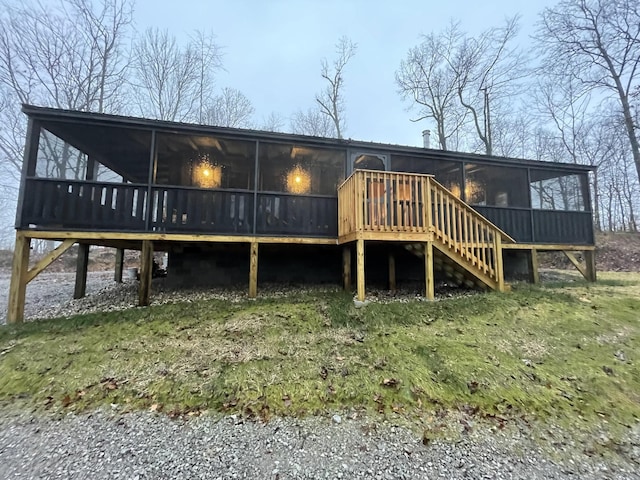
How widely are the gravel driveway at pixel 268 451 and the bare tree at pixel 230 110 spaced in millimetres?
21145

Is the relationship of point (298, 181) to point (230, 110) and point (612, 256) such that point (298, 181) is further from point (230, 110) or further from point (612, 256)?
point (230, 110)

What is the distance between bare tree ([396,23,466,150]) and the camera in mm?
20297

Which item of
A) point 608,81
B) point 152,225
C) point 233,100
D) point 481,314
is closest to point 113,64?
point 233,100

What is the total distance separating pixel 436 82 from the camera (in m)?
20.7

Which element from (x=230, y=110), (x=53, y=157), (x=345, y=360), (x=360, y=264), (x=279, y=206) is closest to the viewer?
(x=345, y=360)

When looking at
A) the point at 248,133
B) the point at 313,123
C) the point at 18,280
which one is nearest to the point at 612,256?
the point at 248,133

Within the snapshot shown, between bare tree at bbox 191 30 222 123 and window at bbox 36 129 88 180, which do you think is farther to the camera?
bare tree at bbox 191 30 222 123

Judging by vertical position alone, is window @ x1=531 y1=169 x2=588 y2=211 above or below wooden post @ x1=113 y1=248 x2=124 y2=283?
above

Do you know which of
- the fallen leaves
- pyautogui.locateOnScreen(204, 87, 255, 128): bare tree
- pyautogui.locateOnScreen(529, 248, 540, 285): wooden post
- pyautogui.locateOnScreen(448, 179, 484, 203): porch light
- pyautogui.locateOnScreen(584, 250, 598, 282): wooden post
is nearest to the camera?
the fallen leaves

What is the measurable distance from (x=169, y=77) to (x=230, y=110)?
13.8ft

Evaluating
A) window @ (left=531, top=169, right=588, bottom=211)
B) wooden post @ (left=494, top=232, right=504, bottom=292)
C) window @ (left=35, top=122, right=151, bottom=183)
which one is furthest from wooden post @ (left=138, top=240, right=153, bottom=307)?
window @ (left=531, top=169, right=588, bottom=211)

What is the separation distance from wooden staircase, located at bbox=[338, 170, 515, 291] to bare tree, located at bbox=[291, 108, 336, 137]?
1909 cm

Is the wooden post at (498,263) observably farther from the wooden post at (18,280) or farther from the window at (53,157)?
the wooden post at (18,280)

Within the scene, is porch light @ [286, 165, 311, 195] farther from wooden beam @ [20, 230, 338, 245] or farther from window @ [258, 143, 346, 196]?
wooden beam @ [20, 230, 338, 245]
